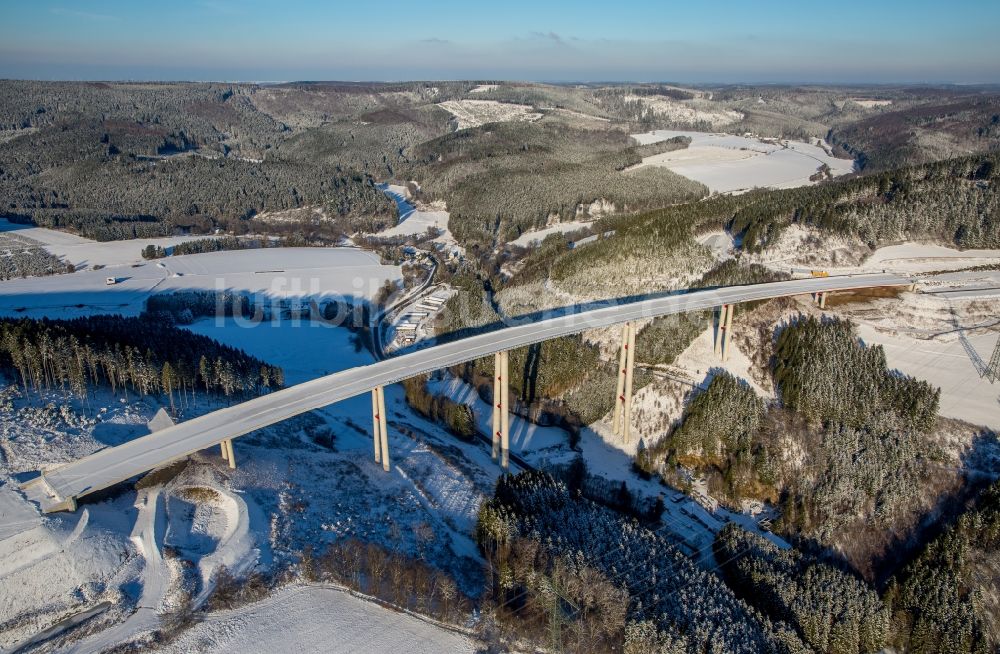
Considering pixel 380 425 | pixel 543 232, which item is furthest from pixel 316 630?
pixel 543 232

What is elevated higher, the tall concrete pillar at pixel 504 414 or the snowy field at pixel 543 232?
the snowy field at pixel 543 232

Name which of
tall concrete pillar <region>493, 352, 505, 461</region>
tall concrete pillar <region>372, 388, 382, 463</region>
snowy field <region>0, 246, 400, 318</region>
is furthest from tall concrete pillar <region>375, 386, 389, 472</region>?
snowy field <region>0, 246, 400, 318</region>

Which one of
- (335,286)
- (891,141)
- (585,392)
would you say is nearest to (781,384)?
(585,392)

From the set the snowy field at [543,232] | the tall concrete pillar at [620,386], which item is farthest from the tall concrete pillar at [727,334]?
the snowy field at [543,232]

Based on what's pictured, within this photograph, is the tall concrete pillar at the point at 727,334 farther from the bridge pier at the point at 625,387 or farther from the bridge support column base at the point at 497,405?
the bridge support column base at the point at 497,405

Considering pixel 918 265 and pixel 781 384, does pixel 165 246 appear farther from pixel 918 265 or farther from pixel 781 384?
pixel 918 265

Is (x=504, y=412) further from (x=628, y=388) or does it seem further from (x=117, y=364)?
(x=117, y=364)
